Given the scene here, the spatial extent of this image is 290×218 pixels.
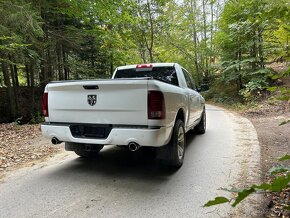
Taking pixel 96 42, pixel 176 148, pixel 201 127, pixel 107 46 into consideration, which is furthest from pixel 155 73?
pixel 107 46

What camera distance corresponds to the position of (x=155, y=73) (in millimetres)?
5707

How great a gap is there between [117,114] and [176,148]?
117 centimetres

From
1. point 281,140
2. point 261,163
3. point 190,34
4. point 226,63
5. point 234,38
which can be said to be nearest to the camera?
point 261,163

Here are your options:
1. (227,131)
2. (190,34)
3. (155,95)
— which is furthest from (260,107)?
(190,34)

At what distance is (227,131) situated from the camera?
25.6 ft

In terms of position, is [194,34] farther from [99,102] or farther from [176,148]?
[99,102]

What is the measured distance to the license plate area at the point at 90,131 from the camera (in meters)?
3.78

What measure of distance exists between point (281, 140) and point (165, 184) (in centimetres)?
420

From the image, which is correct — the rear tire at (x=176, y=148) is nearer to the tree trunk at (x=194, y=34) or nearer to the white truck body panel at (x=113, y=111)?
the white truck body panel at (x=113, y=111)

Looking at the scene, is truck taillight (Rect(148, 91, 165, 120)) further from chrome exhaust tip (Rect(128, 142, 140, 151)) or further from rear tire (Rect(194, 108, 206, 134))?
rear tire (Rect(194, 108, 206, 134))

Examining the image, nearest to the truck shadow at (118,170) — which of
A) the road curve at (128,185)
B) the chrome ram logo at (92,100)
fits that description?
the road curve at (128,185)

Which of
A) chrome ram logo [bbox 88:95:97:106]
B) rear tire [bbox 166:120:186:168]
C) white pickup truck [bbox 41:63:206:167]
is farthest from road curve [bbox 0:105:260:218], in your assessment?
chrome ram logo [bbox 88:95:97:106]

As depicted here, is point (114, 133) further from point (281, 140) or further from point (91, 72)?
point (91, 72)

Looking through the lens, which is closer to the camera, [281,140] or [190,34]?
[281,140]
